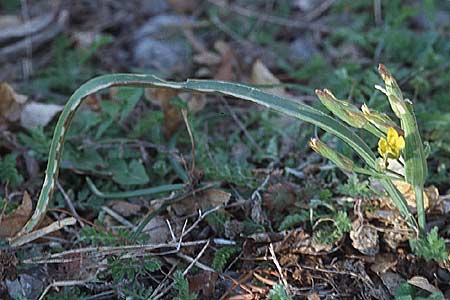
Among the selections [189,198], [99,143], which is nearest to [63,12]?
[99,143]

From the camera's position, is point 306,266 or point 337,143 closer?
point 306,266

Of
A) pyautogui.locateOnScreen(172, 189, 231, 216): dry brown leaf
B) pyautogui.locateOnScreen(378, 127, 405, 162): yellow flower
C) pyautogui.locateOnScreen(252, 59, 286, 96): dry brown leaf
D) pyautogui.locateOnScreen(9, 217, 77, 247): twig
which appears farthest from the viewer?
pyautogui.locateOnScreen(252, 59, 286, 96): dry brown leaf

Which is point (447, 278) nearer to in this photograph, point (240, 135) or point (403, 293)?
point (403, 293)

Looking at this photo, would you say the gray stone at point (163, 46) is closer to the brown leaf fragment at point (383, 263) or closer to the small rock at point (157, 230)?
the small rock at point (157, 230)

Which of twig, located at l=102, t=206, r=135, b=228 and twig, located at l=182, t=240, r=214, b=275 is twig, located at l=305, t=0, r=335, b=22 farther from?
twig, located at l=182, t=240, r=214, b=275

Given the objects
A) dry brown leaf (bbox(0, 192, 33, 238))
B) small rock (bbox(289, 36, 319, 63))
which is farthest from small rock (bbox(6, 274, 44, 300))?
small rock (bbox(289, 36, 319, 63))

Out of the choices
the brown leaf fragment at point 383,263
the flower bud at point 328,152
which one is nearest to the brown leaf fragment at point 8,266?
the flower bud at point 328,152
